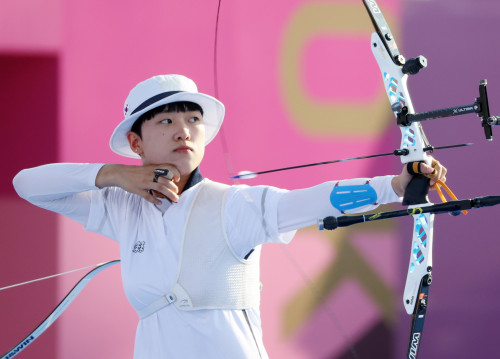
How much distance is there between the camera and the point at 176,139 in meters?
1.66

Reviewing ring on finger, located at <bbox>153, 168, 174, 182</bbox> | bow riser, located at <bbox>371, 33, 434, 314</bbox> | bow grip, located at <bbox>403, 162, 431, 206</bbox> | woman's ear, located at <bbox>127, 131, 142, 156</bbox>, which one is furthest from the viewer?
A: woman's ear, located at <bbox>127, 131, 142, 156</bbox>

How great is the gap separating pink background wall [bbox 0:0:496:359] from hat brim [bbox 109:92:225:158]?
68cm

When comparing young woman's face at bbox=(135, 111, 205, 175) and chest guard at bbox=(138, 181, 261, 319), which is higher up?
young woman's face at bbox=(135, 111, 205, 175)

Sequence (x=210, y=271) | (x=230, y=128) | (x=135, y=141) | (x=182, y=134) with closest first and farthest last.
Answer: (x=210, y=271), (x=182, y=134), (x=135, y=141), (x=230, y=128)

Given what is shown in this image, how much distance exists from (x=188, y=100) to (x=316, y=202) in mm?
478

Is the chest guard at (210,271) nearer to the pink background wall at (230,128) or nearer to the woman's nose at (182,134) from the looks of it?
→ the woman's nose at (182,134)

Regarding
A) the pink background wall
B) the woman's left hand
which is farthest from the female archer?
the pink background wall

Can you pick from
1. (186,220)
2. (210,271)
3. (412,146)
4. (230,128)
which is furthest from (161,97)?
(230,128)

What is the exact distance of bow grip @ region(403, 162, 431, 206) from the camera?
1336mm

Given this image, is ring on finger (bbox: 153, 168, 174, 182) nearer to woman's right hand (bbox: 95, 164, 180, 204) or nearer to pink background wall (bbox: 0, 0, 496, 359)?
woman's right hand (bbox: 95, 164, 180, 204)

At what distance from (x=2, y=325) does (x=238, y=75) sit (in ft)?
4.18

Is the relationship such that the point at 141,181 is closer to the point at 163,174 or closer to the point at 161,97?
the point at 163,174

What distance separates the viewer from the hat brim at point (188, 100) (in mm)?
1666

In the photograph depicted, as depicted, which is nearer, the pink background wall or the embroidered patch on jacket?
the embroidered patch on jacket
